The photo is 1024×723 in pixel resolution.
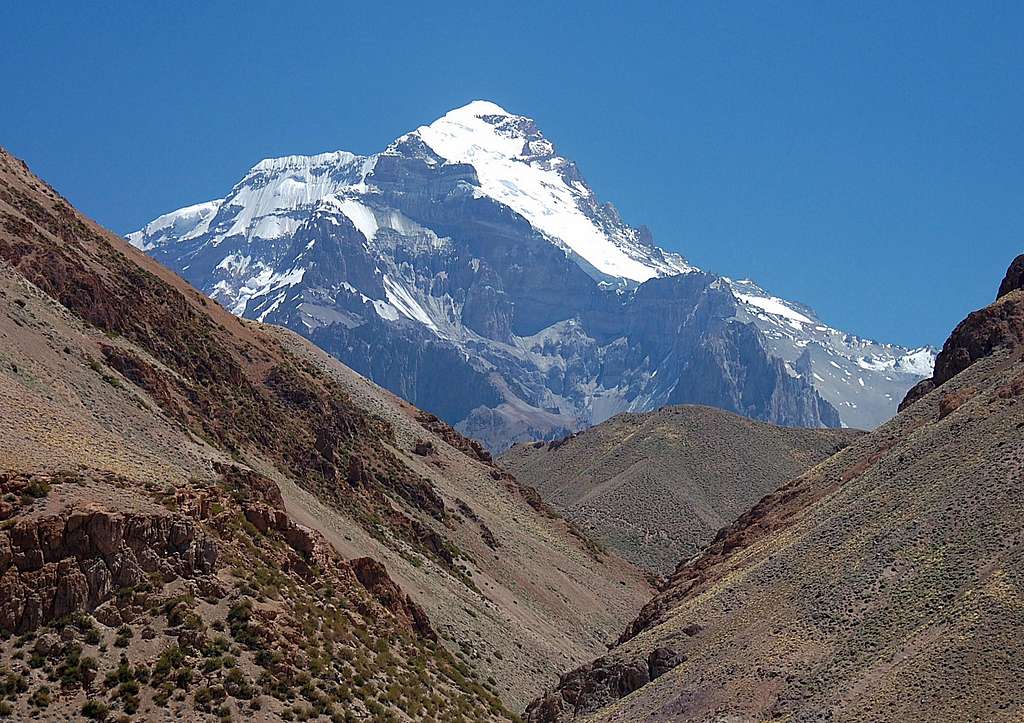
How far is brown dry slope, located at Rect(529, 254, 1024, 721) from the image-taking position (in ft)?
174

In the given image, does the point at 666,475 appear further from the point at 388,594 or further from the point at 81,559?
the point at 81,559

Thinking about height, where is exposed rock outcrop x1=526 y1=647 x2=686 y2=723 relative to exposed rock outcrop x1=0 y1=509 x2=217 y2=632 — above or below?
above

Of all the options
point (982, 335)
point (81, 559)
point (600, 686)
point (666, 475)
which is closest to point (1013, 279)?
point (982, 335)

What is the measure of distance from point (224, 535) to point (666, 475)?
125571 millimetres

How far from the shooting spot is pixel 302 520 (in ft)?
249

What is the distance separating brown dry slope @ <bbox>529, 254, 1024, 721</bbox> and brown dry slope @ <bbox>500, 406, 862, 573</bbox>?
2895 inches

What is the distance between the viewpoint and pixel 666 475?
577 ft

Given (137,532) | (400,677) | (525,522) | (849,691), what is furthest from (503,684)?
(525,522)

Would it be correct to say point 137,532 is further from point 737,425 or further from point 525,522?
point 737,425

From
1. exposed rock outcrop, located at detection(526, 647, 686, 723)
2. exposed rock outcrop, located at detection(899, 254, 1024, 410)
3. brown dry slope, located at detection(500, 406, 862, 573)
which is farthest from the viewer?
brown dry slope, located at detection(500, 406, 862, 573)

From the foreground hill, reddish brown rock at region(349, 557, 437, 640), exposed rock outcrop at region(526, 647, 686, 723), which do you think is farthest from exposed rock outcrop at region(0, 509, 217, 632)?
exposed rock outcrop at region(526, 647, 686, 723)

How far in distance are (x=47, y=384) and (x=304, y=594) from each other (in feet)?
53.4

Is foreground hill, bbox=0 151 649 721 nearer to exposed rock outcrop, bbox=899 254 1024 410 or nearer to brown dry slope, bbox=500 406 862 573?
exposed rock outcrop, bbox=899 254 1024 410

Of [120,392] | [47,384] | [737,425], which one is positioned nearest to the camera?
[47,384]
